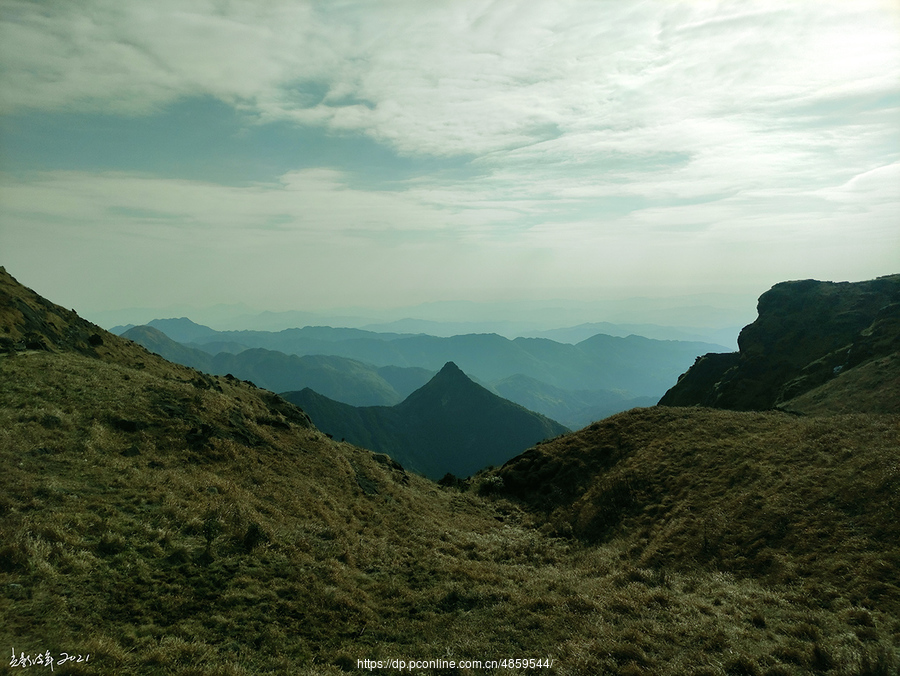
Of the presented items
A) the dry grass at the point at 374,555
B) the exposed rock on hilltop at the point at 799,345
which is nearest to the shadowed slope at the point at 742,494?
the dry grass at the point at 374,555

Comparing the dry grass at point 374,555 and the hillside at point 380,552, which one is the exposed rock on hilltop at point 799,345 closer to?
the hillside at point 380,552

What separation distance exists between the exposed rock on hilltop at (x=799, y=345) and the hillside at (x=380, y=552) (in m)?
47.6

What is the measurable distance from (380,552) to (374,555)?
461 millimetres

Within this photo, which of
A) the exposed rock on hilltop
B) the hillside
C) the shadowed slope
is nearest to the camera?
the hillside

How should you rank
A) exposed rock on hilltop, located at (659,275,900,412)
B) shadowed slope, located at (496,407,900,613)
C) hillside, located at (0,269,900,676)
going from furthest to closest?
A: 1. exposed rock on hilltop, located at (659,275,900,412)
2. shadowed slope, located at (496,407,900,613)
3. hillside, located at (0,269,900,676)

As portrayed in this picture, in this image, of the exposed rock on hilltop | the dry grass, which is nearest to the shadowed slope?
the dry grass

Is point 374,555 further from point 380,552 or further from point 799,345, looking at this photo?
point 799,345

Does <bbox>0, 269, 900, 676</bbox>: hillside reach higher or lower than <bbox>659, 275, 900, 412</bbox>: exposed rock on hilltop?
lower

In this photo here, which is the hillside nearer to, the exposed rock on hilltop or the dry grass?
the dry grass

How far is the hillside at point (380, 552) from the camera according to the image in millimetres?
11383

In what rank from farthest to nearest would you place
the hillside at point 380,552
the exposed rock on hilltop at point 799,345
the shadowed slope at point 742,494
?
the exposed rock on hilltop at point 799,345
the shadowed slope at point 742,494
the hillside at point 380,552

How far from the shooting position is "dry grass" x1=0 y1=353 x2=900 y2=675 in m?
11.4

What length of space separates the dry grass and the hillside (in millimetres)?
85

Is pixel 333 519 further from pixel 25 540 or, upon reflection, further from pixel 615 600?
pixel 615 600
